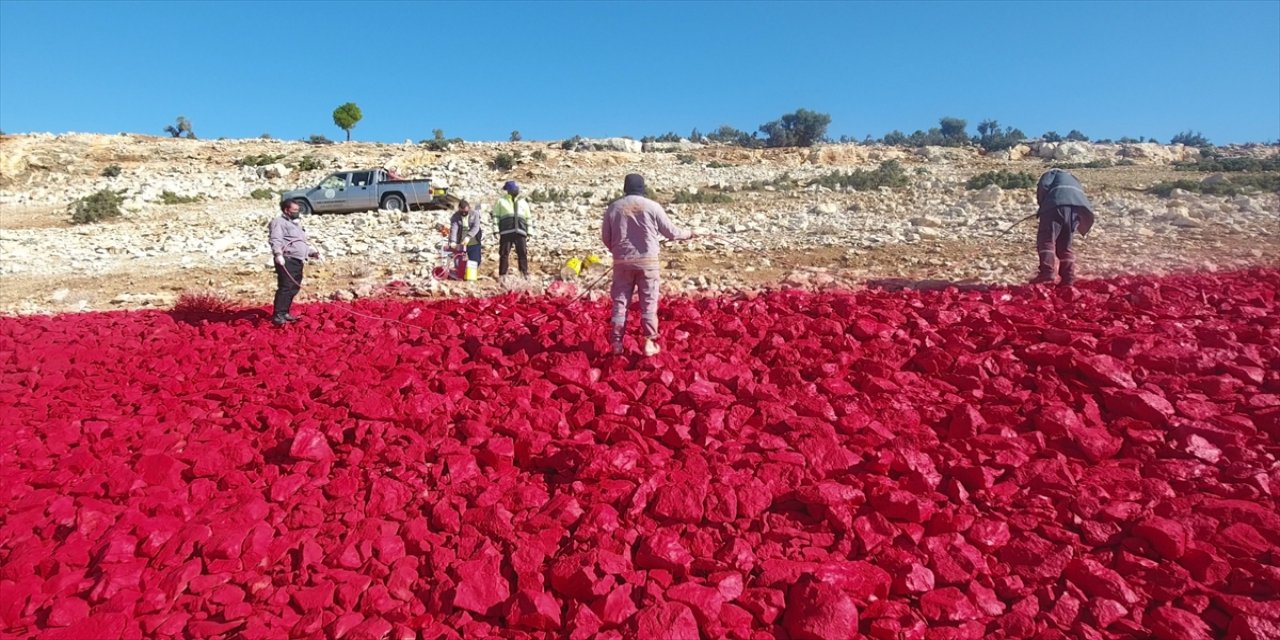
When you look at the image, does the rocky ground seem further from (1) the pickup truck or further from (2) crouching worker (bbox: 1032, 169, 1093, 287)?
(1) the pickup truck

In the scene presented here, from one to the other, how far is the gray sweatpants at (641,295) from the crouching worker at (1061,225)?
14.7 ft

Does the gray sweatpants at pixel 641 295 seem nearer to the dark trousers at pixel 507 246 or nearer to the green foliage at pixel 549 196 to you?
the dark trousers at pixel 507 246

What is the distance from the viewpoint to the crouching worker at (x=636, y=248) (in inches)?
223

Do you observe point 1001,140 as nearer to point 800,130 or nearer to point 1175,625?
point 800,130

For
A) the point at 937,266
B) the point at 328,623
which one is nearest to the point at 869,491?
the point at 328,623

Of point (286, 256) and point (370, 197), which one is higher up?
point (370, 197)

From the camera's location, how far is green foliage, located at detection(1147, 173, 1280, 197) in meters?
15.5

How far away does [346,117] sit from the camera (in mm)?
44344

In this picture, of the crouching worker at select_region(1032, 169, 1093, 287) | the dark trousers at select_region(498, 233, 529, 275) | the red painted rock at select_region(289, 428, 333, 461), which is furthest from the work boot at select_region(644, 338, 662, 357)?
the dark trousers at select_region(498, 233, 529, 275)

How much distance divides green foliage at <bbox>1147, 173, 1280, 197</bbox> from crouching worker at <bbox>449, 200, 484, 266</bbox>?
48.3 feet

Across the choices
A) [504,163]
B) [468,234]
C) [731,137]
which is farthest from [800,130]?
[468,234]

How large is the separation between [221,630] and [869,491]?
3151 millimetres

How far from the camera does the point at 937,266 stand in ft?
30.1

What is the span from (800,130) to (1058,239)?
36828 millimetres
